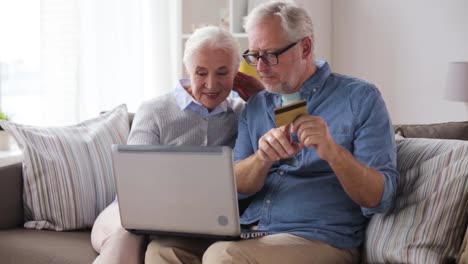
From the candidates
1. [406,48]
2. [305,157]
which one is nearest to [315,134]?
[305,157]

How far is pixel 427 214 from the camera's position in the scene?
1814mm

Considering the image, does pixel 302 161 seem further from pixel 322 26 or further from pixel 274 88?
pixel 322 26

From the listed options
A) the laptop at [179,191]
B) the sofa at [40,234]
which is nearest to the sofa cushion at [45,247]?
the sofa at [40,234]

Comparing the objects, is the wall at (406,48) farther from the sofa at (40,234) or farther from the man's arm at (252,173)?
the man's arm at (252,173)

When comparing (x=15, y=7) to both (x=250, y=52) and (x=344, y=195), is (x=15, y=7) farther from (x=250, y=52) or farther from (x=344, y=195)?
(x=344, y=195)

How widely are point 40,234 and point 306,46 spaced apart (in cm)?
107

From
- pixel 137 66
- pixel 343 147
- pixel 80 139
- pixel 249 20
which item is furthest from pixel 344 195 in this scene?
pixel 137 66

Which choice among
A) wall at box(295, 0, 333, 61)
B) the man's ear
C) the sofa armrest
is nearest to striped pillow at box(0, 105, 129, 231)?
the sofa armrest

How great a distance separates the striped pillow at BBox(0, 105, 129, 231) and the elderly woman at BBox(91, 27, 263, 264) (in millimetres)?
159

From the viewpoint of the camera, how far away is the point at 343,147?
6.14ft

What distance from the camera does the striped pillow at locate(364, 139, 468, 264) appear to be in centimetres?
179

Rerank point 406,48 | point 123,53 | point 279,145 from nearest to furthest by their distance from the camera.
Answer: point 279,145 < point 123,53 < point 406,48

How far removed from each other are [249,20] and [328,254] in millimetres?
722

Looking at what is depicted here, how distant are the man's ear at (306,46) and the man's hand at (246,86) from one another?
283 mm
